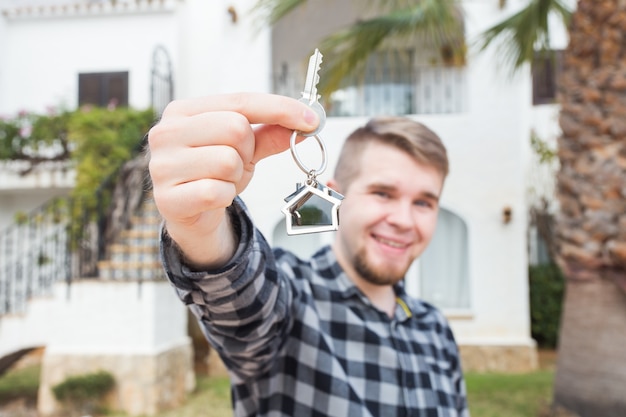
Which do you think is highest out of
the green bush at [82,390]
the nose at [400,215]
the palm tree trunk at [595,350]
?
the nose at [400,215]

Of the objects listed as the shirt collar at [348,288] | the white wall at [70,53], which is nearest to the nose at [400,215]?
the shirt collar at [348,288]

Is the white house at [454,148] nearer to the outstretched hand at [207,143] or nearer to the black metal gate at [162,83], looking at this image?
the black metal gate at [162,83]

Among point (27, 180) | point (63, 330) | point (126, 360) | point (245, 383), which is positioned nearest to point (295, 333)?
point (245, 383)

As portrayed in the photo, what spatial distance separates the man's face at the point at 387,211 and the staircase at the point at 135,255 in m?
4.66

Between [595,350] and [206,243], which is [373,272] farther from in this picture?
[595,350]

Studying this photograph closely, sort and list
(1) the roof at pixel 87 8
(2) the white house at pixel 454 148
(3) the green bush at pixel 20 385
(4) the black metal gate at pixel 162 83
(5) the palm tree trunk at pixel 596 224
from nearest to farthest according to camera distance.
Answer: (5) the palm tree trunk at pixel 596 224 → (3) the green bush at pixel 20 385 → (2) the white house at pixel 454 148 → (4) the black metal gate at pixel 162 83 → (1) the roof at pixel 87 8

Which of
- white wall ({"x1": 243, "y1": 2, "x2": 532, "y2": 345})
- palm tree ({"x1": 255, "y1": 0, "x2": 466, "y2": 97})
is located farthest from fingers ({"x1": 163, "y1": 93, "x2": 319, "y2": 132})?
white wall ({"x1": 243, "y1": 2, "x2": 532, "y2": 345})

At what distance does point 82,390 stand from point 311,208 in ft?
18.7

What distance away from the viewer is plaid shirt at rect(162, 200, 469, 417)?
1156 mm

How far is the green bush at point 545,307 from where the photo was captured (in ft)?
30.6

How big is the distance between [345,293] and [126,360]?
4.88 metres

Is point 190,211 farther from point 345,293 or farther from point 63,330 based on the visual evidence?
point 63,330

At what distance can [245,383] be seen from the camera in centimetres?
149

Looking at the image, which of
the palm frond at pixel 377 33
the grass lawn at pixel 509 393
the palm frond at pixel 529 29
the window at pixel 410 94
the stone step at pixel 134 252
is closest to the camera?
the palm frond at pixel 377 33
